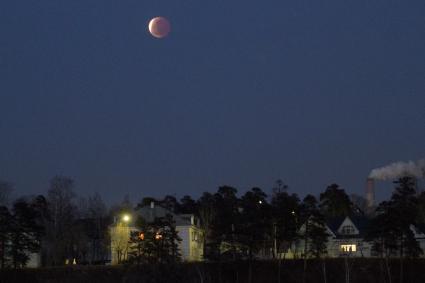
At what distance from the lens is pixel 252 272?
6550 cm

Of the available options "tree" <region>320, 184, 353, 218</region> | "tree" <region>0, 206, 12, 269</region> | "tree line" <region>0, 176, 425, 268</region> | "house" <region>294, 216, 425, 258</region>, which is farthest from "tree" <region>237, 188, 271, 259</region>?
"tree" <region>320, 184, 353, 218</region>

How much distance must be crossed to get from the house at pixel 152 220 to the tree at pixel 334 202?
16.1m

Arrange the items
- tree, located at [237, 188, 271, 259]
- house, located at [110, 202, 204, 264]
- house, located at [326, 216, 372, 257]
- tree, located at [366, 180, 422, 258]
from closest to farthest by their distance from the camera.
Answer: tree, located at [366, 180, 422, 258], tree, located at [237, 188, 271, 259], house, located at [110, 202, 204, 264], house, located at [326, 216, 372, 257]

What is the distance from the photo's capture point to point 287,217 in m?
68.1

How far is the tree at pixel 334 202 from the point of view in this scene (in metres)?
91.4

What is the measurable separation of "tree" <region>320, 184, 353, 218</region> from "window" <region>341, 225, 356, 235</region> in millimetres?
7570

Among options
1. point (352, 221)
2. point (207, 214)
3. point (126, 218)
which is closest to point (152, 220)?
point (126, 218)

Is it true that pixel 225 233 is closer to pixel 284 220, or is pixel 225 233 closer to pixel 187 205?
pixel 284 220

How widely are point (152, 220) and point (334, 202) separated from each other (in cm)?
2504

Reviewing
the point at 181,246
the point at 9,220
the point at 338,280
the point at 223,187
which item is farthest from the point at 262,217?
the point at 223,187

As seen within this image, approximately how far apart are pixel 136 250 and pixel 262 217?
11048 millimetres

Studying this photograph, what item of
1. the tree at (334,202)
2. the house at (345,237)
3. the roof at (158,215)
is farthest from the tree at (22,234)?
the tree at (334,202)

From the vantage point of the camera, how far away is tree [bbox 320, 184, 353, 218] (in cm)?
9138

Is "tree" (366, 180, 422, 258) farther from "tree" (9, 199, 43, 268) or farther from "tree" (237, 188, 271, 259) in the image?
"tree" (9, 199, 43, 268)
